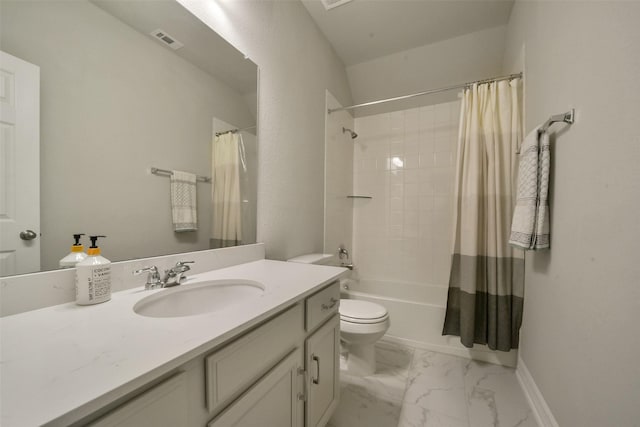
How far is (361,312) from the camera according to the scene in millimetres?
1610

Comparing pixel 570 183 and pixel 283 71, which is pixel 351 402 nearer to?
pixel 570 183

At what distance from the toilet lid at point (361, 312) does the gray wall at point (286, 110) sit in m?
0.50

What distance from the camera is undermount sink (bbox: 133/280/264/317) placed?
2.69ft

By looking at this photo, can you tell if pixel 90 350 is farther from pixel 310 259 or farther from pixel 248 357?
pixel 310 259

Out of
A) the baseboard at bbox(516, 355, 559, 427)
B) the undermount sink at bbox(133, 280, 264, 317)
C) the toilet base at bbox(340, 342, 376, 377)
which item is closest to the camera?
the undermount sink at bbox(133, 280, 264, 317)

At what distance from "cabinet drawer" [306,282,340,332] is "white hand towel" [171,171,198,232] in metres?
0.60

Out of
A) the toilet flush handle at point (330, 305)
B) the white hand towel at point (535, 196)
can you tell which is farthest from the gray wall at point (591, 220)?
the toilet flush handle at point (330, 305)

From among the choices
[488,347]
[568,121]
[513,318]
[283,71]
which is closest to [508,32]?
[568,121]

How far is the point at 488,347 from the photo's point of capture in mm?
1761

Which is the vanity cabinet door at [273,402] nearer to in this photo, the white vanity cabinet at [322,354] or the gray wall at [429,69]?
the white vanity cabinet at [322,354]

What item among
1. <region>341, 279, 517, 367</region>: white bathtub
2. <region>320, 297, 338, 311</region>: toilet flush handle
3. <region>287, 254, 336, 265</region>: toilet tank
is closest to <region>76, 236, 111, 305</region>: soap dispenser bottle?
<region>320, 297, 338, 311</region>: toilet flush handle

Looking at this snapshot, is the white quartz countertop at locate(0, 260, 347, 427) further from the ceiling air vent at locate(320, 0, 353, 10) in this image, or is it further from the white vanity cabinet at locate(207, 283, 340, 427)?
the ceiling air vent at locate(320, 0, 353, 10)

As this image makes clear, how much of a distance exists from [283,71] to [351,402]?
2.04 metres

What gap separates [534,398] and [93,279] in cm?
205
